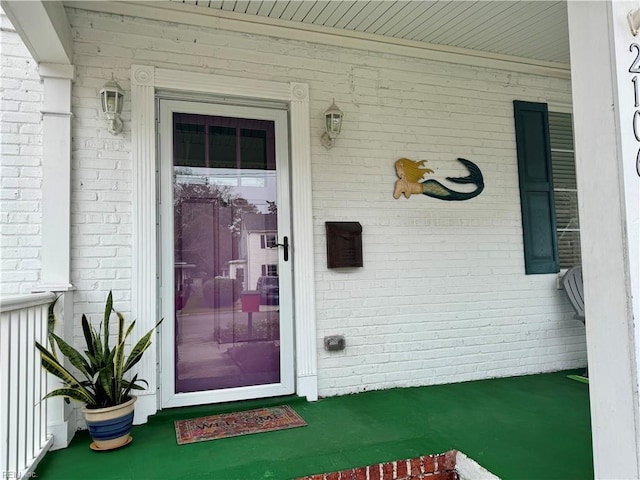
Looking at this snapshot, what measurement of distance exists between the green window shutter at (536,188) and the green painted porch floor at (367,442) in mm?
1390

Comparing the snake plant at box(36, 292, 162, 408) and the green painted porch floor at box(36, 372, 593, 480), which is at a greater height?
the snake plant at box(36, 292, 162, 408)

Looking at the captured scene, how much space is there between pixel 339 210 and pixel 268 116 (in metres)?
0.97

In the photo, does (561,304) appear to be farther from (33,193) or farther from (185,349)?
(33,193)

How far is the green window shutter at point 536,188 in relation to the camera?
14.0 feet

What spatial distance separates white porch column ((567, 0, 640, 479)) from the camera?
1.43 metres

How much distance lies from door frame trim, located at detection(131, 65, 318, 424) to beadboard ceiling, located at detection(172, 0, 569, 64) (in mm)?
531

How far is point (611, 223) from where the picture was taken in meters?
1.48

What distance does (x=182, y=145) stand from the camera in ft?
10.9

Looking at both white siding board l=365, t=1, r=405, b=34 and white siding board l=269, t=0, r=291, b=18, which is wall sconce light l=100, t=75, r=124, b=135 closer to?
white siding board l=269, t=0, r=291, b=18

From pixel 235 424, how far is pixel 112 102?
2344 millimetres

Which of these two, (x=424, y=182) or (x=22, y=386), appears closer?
(x=22, y=386)

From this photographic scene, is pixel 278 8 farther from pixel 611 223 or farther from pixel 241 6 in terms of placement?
pixel 611 223

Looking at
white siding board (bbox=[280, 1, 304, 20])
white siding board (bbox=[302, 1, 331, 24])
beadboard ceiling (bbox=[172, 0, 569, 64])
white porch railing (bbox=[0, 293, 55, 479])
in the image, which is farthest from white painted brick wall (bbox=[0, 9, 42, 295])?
white siding board (bbox=[302, 1, 331, 24])

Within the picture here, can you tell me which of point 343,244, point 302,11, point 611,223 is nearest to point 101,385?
point 343,244
